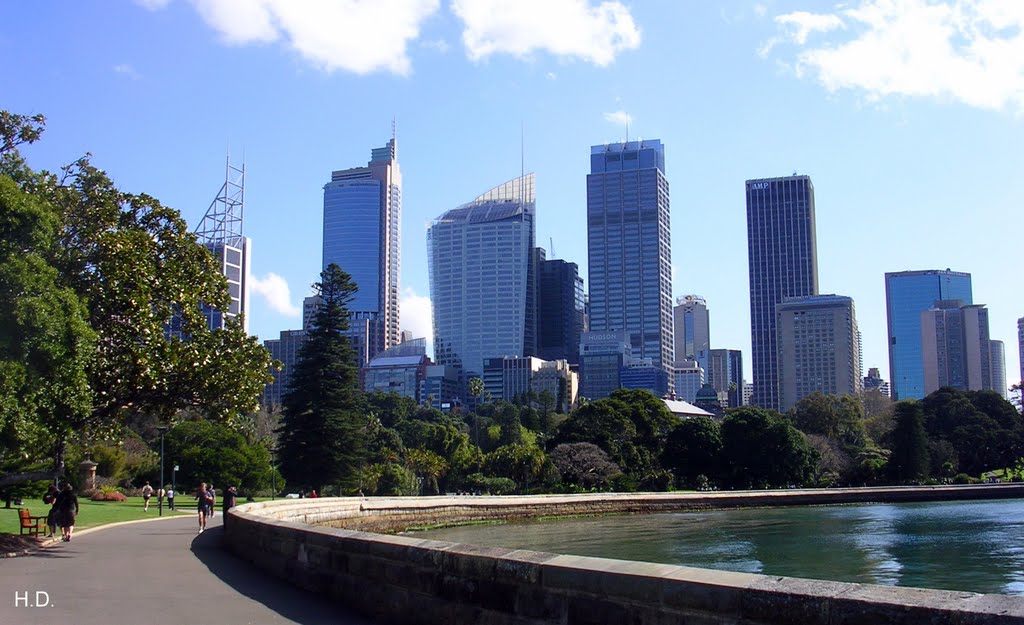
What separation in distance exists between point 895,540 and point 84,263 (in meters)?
31.4

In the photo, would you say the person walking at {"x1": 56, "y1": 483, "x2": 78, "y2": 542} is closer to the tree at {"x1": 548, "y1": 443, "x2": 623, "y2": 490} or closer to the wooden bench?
the wooden bench

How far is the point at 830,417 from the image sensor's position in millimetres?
106000

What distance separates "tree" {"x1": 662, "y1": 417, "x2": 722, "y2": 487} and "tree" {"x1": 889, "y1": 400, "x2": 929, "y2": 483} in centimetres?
1692

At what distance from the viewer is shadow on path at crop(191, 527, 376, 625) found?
30.3 feet

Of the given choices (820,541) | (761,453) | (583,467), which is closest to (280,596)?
(820,541)

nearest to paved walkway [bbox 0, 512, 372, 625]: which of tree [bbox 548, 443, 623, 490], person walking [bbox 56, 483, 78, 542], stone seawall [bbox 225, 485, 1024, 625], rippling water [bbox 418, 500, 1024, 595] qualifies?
stone seawall [bbox 225, 485, 1024, 625]

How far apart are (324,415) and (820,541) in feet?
110

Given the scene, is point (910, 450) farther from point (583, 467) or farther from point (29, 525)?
point (29, 525)

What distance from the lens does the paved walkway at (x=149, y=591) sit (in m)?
9.29

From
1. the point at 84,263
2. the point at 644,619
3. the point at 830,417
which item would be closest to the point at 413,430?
the point at 830,417

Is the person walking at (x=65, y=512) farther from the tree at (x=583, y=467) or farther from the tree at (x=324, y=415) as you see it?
the tree at (x=583, y=467)

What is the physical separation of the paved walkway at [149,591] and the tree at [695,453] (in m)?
63.4

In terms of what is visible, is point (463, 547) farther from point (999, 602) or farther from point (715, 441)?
point (715, 441)

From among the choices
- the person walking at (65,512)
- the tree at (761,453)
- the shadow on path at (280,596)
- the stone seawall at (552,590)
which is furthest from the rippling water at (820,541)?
the tree at (761,453)
